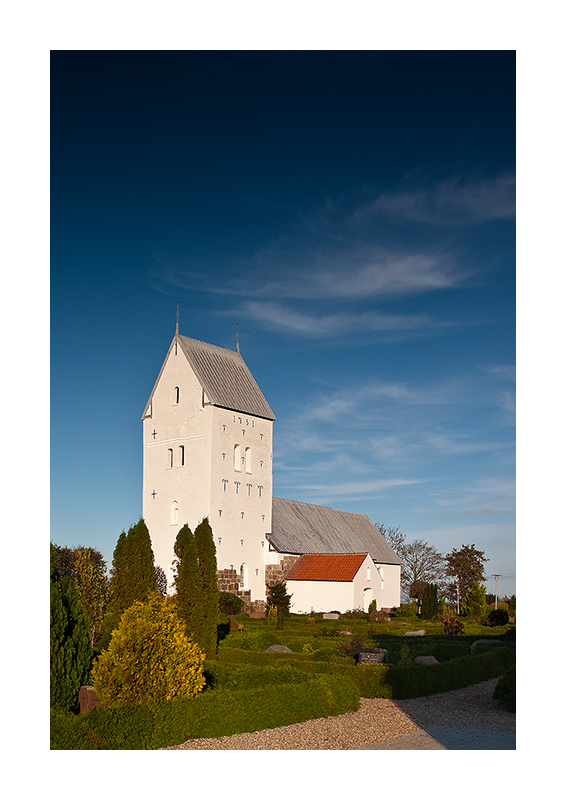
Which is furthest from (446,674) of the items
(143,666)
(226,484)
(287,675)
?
(226,484)

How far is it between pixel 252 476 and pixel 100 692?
28456 millimetres

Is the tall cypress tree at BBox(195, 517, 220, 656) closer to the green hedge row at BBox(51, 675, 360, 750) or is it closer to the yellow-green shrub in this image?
the green hedge row at BBox(51, 675, 360, 750)

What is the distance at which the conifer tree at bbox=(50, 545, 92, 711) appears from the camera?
29.4 feet

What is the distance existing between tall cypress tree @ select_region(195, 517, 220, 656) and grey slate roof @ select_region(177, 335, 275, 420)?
2110cm

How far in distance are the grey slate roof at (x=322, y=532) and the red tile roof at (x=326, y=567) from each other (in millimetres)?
1219

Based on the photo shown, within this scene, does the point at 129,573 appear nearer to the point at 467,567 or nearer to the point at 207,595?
the point at 207,595

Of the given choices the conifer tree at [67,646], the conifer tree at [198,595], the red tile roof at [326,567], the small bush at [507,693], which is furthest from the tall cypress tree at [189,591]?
the red tile roof at [326,567]

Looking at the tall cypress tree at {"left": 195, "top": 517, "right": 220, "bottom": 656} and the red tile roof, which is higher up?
the tall cypress tree at {"left": 195, "top": 517, "right": 220, "bottom": 656}

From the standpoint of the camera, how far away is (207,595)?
1278cm

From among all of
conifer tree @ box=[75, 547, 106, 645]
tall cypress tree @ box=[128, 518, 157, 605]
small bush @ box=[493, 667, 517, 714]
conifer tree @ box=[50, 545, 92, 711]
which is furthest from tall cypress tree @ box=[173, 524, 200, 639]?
small bush @ box=[493, 667, 517, 714]

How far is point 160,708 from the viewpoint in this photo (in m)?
7.87

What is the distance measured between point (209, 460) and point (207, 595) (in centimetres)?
2147

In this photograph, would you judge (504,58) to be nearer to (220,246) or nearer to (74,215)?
(74,215)

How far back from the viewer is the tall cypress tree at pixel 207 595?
12.6m
